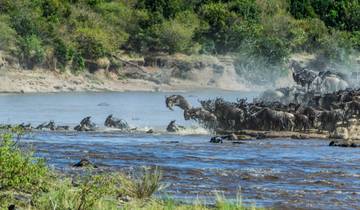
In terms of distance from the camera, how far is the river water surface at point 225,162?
25.4m

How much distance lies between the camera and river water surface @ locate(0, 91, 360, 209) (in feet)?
83.4

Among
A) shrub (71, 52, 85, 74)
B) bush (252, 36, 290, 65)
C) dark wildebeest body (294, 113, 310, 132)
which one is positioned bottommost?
dark wildebeest body (294, 113, 310, 132)

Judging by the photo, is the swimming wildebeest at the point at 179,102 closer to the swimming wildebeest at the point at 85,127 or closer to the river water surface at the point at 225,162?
the river water surface at the point at 225,162

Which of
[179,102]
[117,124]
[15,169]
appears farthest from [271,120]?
[15,169]

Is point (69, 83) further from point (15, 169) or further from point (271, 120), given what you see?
point (15, 169)

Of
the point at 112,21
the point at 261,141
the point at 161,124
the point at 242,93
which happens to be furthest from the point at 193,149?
the point at 112,21

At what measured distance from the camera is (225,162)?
109 feet

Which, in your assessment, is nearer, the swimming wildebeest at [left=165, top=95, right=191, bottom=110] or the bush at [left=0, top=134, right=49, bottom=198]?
the bush at [left=0, top=134, right=49, bottom=198]

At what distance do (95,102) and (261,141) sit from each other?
36.5 meters

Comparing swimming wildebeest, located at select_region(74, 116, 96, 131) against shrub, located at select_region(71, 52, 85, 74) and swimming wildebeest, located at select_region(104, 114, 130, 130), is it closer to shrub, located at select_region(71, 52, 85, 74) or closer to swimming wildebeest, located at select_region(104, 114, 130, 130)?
swimming wildebeest, located at select_region(104, 114, 130, 130)

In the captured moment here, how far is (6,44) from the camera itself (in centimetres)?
9212

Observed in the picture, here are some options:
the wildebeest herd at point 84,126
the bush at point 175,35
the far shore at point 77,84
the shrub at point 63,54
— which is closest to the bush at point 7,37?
the shrub at point 63,54

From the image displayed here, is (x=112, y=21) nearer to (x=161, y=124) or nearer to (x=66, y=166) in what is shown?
(x=161, y=124)

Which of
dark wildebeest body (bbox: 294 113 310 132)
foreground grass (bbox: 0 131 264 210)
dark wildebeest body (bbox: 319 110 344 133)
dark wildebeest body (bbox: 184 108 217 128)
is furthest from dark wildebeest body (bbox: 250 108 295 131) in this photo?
foreground grass (bbox: 0 131 264 210)
